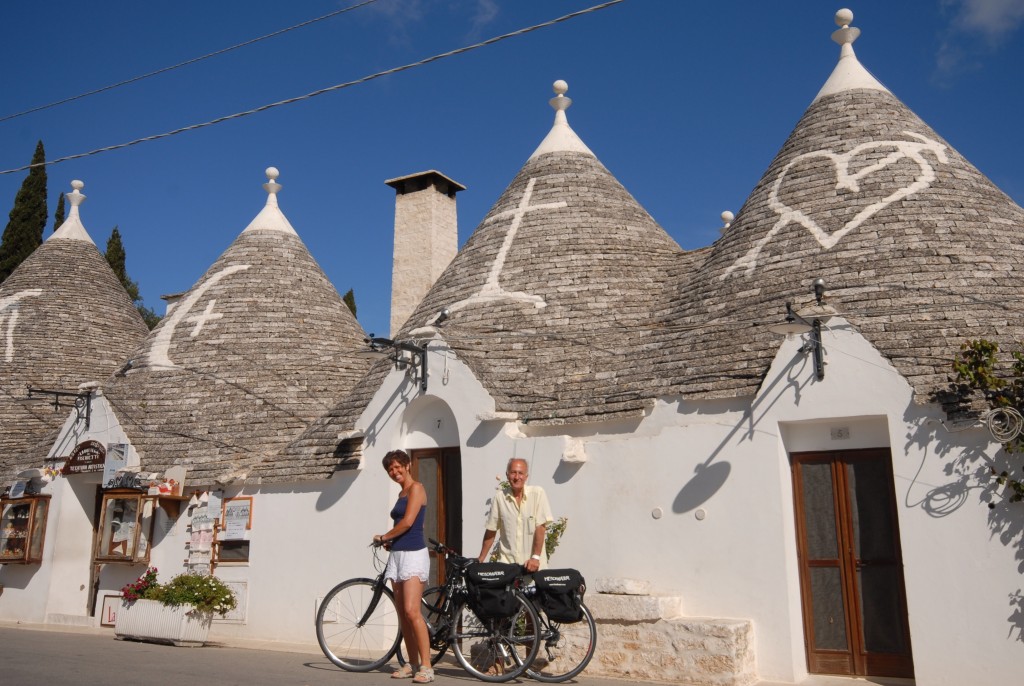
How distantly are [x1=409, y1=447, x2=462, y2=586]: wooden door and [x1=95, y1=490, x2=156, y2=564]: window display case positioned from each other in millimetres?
4424

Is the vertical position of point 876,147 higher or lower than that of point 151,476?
higher

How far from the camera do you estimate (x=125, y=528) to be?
13000 mm

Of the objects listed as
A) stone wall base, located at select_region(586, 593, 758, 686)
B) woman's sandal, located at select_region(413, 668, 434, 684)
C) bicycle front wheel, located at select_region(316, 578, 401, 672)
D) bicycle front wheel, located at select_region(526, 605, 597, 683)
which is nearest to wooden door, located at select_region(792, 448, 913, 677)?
stone wall base, located at select_region(586, 593, 758, 686)

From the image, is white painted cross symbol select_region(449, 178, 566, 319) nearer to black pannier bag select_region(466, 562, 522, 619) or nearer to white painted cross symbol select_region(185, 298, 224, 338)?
black pannier bag select_region(466, 562, 522, 619)

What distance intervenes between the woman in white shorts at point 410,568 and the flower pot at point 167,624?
449 cm

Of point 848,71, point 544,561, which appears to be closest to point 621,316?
point 544,561

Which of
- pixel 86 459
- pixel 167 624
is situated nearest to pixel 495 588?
pixel 167 624

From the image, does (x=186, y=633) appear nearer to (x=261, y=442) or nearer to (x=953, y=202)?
(x=261, y=442)

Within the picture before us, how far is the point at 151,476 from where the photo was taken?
42.0 ft

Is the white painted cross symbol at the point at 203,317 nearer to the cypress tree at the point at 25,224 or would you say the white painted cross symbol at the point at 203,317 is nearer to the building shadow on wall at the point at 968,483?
the building shadow on wall at the point at 968,483

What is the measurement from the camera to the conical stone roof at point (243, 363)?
43.9 feet

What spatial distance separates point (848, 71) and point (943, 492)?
6.68m

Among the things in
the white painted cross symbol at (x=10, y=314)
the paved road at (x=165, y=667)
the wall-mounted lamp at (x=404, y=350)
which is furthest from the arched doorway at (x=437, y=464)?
the white painted cross symbol at (x=10, y=314)

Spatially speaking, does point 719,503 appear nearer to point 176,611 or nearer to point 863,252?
point 863,252
